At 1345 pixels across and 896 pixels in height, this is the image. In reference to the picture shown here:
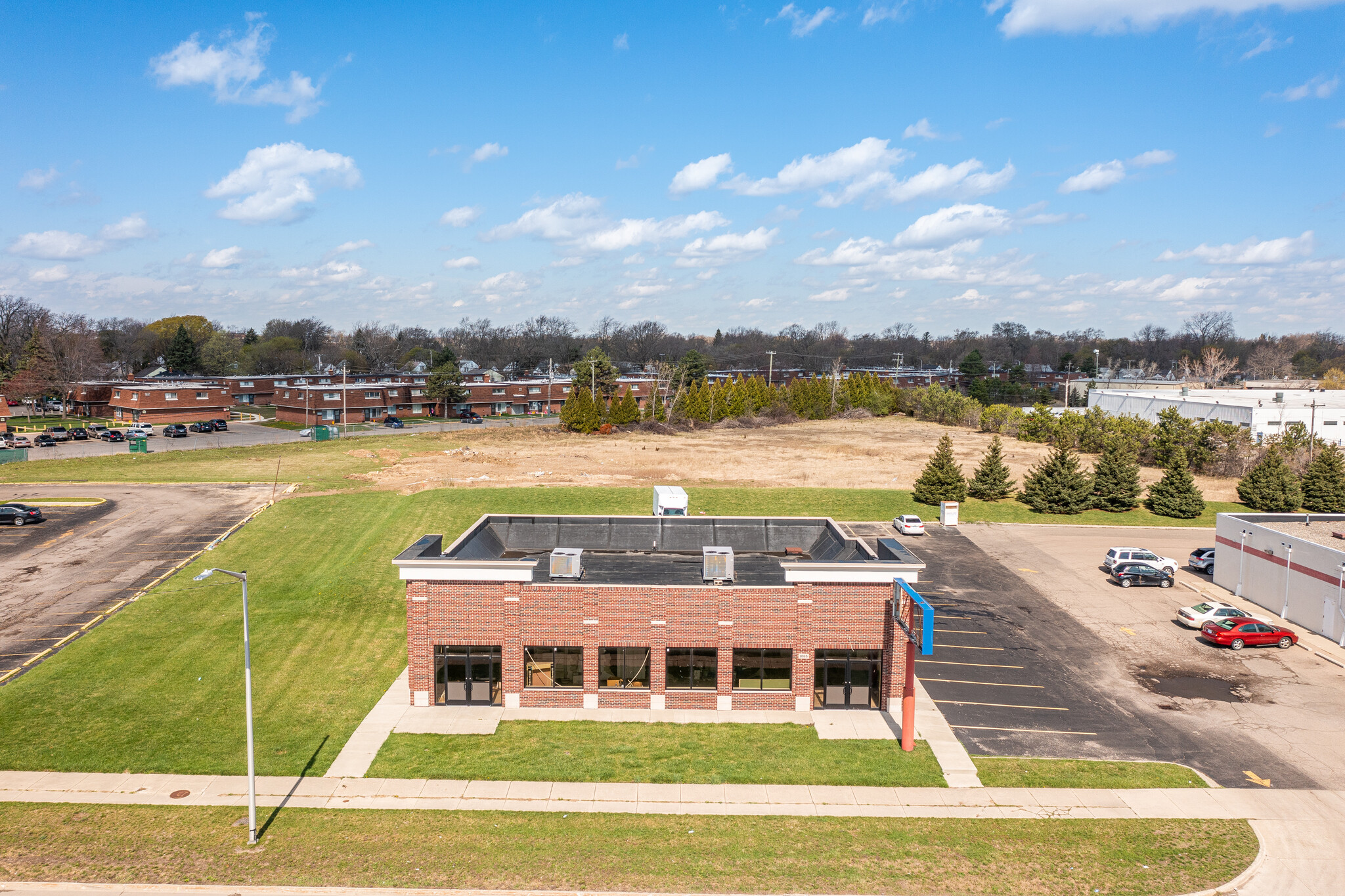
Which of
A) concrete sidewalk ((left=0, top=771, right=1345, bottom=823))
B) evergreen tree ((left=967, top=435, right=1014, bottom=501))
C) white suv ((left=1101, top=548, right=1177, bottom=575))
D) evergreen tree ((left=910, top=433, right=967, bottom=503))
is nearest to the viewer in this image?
concrete sidewalk ((left=0, top=771, right=1345, bottom=823))

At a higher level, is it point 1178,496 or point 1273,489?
point 1273,489

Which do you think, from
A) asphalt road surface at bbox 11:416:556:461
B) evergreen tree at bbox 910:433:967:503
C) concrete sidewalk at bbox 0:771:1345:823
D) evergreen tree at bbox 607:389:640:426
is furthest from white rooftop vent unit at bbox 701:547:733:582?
evergreen tree at bbox 607:389:640:426

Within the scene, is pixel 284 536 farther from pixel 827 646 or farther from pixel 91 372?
pixel 91 372

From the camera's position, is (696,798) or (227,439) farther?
(227,439)

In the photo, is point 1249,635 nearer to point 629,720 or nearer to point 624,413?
point 629,720

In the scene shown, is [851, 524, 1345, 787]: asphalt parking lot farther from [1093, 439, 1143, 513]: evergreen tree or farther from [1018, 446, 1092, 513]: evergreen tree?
[1093, 439, 1143, 513]: evergreen tree

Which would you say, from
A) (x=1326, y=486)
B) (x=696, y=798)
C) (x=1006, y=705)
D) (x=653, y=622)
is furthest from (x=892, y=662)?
(x=1326, y=486)

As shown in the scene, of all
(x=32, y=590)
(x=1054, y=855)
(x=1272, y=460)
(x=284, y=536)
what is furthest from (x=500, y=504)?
(x=1272, y=460)
